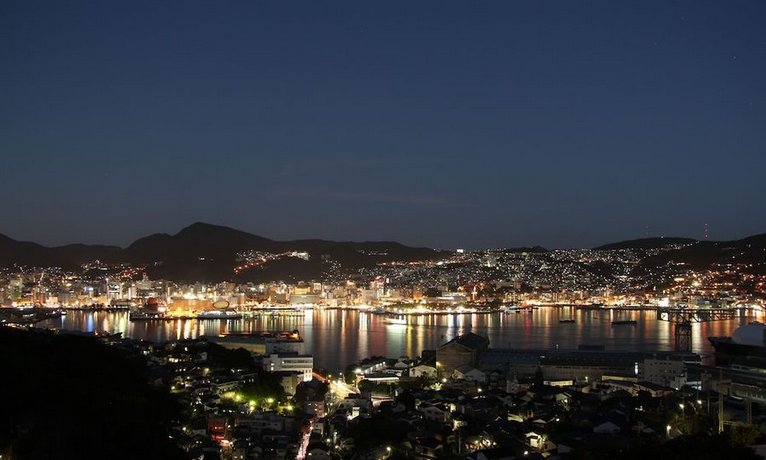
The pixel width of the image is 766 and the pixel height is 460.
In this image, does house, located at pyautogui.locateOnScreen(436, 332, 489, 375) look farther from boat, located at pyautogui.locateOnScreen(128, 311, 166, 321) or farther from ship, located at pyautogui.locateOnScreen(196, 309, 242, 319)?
ship, located at pyautogui.locateOnScreen(196, 309, 242, 319)

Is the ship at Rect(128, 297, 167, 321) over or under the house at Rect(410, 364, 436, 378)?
under

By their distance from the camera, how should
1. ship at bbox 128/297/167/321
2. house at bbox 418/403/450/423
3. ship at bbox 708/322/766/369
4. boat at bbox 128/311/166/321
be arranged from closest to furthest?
1. house at bbox 418/403/450/423
2. ship at bbox 708/322/766/369
3. boat at bbox 128/311/166/321
4. ship at bbox 128/297/167/321

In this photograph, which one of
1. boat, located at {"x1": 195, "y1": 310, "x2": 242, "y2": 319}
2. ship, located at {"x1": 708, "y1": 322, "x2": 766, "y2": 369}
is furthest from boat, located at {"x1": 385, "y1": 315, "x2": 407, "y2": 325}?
ship, located at {"x1": 708, "y1": 322, "x2": 766, "y2": 369}

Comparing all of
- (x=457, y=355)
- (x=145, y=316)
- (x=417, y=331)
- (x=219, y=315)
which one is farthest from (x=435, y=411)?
(x=219, y=315)

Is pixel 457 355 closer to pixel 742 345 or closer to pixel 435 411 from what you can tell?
pixel 435 411

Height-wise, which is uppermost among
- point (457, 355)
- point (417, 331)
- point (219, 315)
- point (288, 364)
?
point (457, 355)

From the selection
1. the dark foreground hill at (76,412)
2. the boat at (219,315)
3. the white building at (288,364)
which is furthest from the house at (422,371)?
the boat at (219,315)

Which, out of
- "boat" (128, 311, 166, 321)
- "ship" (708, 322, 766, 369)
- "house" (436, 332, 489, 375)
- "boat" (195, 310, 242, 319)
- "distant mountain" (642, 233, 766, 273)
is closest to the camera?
"house" (436, 332, 489, 375)

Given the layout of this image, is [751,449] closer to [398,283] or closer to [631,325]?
[631,325]
